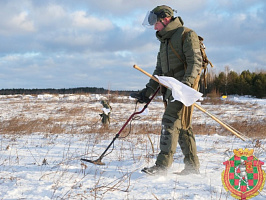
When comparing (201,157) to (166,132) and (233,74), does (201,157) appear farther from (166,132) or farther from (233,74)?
(233,74)

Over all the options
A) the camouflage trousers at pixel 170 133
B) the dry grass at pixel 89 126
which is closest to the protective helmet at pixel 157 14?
the camouflage trousers at pixel 170 133

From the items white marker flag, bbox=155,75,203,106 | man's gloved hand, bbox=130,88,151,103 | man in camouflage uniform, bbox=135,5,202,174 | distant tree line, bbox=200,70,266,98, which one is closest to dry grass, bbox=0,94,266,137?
man's gloved hand, bbox=130,88,151,103

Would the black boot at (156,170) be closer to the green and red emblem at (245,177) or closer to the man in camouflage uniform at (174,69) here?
the man in camouflage uniform at (174,69)

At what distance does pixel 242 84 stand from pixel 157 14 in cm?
3698

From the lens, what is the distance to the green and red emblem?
206 centimetres

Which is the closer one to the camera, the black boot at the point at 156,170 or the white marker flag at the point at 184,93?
the white marker flag at the point at 184,93

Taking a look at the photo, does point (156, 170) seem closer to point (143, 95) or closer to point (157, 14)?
point (143, 95)

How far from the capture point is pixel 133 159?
3799mm

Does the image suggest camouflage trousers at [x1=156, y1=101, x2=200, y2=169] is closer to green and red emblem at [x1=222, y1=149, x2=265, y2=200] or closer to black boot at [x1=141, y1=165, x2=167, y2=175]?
black boot at [x1=141, y1=165, x2=167, y2=175]

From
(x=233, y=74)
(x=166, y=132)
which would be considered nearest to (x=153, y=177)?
(x=166, y=132)

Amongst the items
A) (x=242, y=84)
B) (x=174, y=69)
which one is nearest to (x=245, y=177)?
(x=174, y=69)

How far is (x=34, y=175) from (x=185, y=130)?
1.92 metres

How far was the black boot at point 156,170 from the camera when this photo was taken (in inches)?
115

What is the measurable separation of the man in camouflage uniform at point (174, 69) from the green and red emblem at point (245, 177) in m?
0.99
